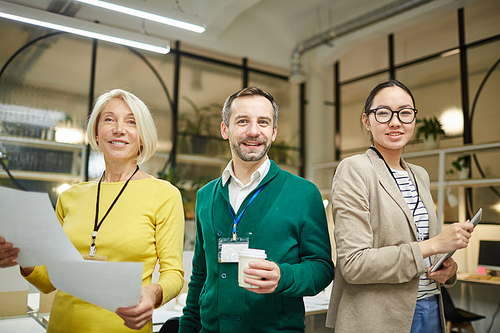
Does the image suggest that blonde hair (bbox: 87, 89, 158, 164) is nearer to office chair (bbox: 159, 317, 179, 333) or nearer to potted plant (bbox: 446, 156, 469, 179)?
office chair (bbox: 159, 317, 179, 333)

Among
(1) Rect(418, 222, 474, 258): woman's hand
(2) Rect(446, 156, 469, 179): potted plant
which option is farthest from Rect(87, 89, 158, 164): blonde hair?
(2) Rect(446, 156, 469, 179): potted plant

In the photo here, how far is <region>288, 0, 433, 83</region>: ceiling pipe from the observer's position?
18.3ft

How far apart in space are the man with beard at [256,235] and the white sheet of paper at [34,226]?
506 mm

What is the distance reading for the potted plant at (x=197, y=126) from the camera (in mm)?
6398

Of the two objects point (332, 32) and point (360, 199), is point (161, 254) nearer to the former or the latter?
point (360, 199)

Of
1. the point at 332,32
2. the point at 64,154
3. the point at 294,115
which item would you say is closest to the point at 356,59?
the point at 332,32

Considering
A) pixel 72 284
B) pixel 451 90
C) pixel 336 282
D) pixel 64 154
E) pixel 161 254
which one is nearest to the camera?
pixel 72 284

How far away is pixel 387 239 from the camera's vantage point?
4.33 feet

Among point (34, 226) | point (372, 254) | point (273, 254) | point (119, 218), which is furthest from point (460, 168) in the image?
point (34, 226)

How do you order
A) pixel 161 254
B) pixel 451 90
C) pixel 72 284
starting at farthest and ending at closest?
1. pixel 451 90
2. pixel 161 254
3. pixel 72 284

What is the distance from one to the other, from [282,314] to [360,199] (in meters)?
0.46

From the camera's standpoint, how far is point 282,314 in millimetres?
1307

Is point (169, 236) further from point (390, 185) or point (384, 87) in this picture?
point (384, 87)

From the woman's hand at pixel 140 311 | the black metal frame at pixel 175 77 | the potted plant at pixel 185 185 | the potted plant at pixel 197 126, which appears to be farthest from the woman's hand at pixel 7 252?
the potted plant at pixel 197 126
